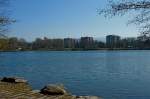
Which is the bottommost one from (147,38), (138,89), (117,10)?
(138,89)

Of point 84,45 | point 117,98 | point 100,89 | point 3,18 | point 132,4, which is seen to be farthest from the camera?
point 84,45

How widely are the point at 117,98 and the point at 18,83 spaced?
20.1ft

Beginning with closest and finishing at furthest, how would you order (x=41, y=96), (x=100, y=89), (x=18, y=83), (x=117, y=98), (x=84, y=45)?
(x=41, y=96) → (x=18, y=83) → (x=117, y=98) → (x=100, y=89) → (x=84, y=45)

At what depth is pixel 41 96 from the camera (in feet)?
48.2

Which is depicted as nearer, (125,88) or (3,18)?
(3,18)

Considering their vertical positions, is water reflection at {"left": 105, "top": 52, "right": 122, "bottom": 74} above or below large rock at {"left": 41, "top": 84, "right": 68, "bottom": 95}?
below

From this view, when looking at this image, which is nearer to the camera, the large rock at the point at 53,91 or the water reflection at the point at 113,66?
the large rock at the point at 53,91

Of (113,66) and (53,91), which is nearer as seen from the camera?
(53,91)

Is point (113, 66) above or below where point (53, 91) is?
below

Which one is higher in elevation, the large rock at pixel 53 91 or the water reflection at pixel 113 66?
the large rock at pixel 53 91

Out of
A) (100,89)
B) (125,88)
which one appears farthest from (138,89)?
(100,89)

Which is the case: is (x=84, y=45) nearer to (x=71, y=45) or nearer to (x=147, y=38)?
(x=71, y=45)

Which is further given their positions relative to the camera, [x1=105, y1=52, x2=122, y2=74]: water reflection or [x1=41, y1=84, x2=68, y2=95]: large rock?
[x1=105, y1=52, x2=122, y2=74]: water reflection

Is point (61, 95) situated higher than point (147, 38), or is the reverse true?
point (147, 38)
